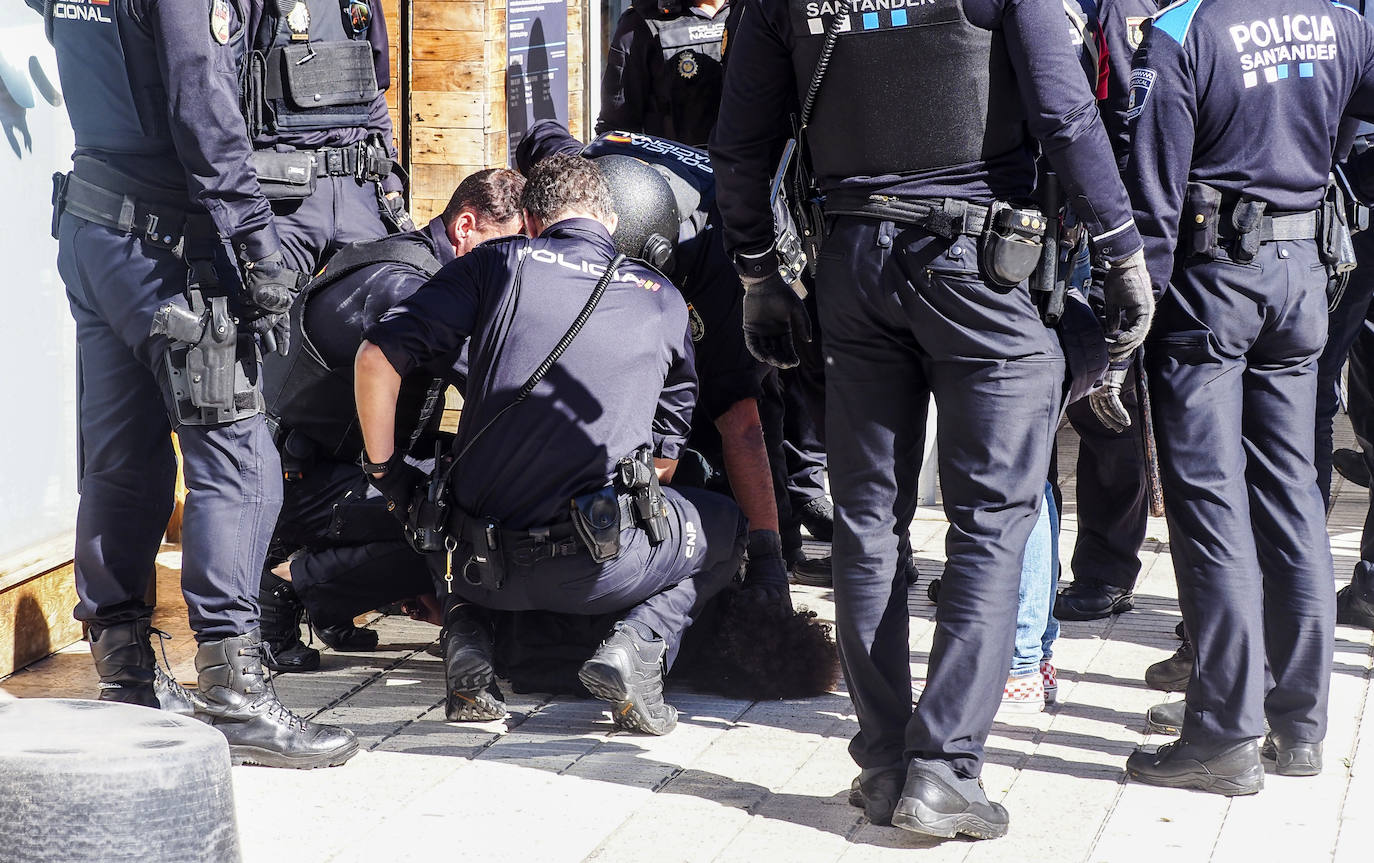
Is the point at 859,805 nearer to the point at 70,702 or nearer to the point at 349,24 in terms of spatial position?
the point at 70,702

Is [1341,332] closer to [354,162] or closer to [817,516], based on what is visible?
[817,516]

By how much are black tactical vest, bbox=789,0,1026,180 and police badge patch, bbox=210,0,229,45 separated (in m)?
1.27

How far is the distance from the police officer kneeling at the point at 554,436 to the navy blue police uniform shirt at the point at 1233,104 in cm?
124

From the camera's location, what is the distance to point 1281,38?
336cm

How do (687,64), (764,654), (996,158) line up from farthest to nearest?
(687,64) → (764,654) → (996,158)

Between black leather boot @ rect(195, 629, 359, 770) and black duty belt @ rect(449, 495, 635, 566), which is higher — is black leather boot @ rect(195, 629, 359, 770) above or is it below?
below

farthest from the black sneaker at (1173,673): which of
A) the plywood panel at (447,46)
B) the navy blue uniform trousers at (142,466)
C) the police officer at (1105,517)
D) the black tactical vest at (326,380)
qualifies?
the plywood panel at (447,46)

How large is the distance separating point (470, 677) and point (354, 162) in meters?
1.87

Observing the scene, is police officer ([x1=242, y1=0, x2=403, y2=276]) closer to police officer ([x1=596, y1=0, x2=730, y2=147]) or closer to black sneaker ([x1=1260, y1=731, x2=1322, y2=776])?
police officer ([x1=596, y1=0, x2=730, y2=147])

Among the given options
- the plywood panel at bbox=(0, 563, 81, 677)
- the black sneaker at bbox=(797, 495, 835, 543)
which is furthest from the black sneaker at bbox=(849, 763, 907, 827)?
the black sneaker at bbox=(797, 495, 835, 543)

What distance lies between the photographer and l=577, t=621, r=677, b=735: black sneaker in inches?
146

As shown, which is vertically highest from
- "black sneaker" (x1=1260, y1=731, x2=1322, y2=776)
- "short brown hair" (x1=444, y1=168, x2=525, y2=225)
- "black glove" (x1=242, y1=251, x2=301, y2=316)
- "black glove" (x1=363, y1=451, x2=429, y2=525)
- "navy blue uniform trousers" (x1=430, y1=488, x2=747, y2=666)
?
"short brown hair" (x1=444, y1=168, x2=525, y2=225)

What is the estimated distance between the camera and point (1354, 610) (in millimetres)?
4793

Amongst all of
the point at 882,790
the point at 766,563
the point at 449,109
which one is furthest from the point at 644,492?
the point at 449,109
